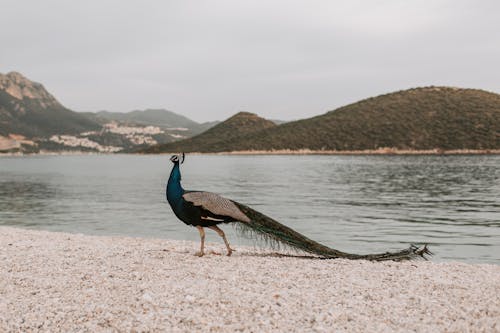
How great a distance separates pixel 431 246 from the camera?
21.2 metres

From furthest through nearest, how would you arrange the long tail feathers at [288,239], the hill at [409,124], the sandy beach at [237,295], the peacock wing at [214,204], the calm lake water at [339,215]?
1. the hill at [409,124]
2. the calm lake water at [339,215]
3. the long tail feathers at [288,239]
4. the peacock wing at [214,204]
5. the sandy beach at [237,295]

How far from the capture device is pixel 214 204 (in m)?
13.0

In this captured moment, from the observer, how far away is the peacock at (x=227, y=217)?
42.7 feet

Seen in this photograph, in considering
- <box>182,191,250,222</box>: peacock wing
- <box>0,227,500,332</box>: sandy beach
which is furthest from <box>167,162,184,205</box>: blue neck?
<box>0,227,500,332</box>: sandy beach

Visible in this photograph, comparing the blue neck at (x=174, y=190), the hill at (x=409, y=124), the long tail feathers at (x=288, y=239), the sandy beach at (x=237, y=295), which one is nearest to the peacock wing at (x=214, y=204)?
the blue neck at (x=174, y=190)

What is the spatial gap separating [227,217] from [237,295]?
3.74 meters

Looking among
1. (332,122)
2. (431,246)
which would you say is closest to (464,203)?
(431,246)

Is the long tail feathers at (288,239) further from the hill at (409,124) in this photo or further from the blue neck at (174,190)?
the hill at (409,124)

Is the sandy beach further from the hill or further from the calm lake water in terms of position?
the hill

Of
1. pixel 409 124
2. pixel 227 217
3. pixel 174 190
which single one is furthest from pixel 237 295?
pixel 409 124

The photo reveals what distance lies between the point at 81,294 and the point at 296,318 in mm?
4257

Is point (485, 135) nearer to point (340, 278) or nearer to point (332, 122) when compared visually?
point (332, 122)

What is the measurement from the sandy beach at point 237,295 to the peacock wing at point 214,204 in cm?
125

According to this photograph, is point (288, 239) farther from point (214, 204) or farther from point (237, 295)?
point (237, 295)
